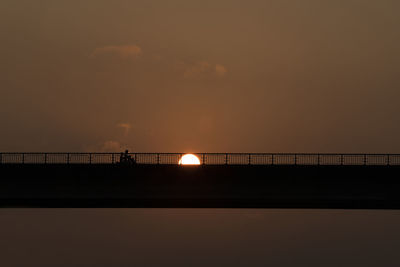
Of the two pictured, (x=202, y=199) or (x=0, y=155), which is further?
(x=0, y=155)

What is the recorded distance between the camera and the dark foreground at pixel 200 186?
4738 centimetres

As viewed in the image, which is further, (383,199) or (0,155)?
(0,155)

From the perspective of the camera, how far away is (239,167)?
49.3m

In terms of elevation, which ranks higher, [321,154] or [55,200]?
[321,154]

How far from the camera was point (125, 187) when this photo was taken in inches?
1911

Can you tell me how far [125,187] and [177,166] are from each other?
4.14m

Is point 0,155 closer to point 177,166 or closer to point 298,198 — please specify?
point 177,166

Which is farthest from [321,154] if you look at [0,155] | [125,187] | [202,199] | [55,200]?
[0,155]

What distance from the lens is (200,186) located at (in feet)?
159

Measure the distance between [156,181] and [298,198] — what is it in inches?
412

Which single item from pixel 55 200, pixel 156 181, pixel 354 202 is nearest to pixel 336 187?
pixel 354 202

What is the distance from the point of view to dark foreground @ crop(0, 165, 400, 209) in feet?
155

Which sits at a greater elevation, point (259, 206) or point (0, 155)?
point (0, 155)

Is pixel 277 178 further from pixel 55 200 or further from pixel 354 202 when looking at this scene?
pixel 55 200
